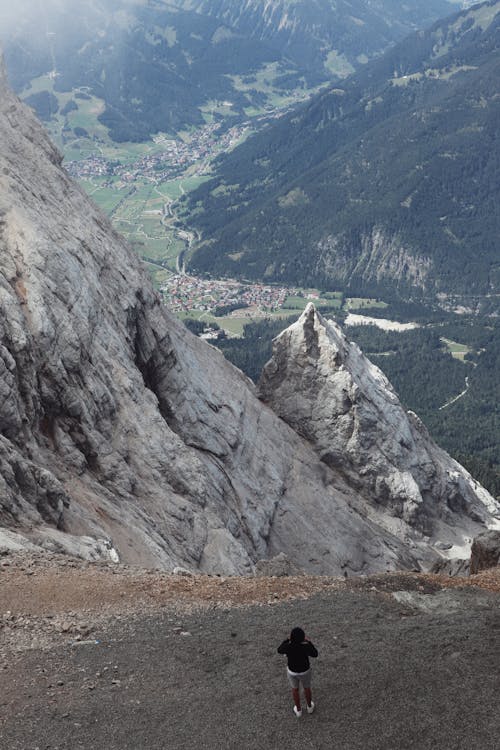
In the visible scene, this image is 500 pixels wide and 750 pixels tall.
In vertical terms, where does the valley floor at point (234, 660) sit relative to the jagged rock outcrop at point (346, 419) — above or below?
below

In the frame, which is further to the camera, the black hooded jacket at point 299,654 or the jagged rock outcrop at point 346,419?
the jagged rock outcrop at point 346,419

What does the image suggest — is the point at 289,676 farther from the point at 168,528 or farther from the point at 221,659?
the point at 168,528

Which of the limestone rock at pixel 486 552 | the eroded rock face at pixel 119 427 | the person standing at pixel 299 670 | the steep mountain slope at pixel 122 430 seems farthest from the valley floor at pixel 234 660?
the limestone rock at pixel 486 552

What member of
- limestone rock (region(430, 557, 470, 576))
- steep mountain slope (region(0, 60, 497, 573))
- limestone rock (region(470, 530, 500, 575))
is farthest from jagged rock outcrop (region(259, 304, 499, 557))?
limestone rock (region(470, 530, 500, 575))

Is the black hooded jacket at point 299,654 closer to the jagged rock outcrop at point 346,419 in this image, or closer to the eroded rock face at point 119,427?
the eroded rock face at point 119,427

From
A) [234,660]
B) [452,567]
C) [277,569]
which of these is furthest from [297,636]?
[452,567]

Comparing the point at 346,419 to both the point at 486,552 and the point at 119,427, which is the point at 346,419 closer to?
the point at 119,427

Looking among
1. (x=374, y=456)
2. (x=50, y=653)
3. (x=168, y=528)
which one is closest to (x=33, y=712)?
(x=50, y=653)
